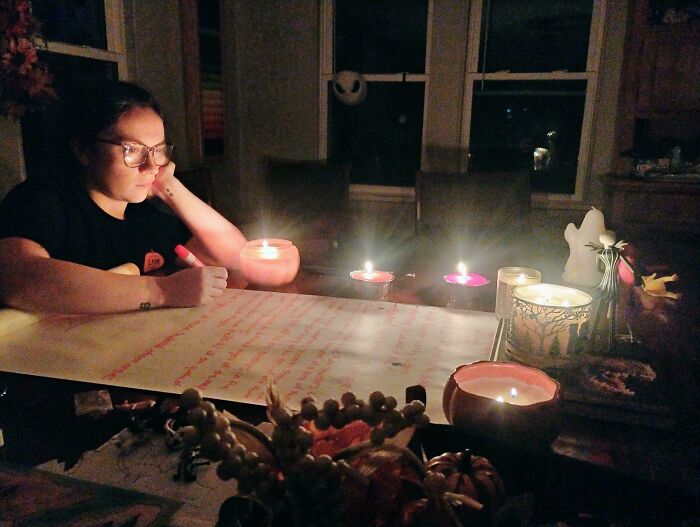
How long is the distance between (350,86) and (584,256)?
2.95 metres

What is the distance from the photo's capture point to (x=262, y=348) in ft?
2.83

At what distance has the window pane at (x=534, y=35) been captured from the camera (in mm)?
3875

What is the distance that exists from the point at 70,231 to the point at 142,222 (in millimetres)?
271

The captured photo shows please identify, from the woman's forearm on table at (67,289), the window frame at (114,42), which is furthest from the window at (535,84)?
the woman's forearm on table at (67,289)

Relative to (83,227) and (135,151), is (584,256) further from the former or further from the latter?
(83,227)

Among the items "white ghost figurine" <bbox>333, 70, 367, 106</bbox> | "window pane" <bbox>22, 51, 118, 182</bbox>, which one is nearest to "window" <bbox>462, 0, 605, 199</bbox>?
"white ghost figurine" <bbox>333, 70, 367, 106</bbox>

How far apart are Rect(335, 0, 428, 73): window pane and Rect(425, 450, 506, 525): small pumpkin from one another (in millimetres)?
3957

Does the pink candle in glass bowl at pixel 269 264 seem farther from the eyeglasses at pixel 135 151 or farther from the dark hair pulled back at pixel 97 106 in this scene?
the dark hair pulled back at pixel 97 106

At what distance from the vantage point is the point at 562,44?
12.9 feet

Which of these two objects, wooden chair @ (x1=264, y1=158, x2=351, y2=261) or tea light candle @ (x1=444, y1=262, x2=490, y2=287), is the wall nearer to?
wooden chair @ (x1=264, y1=158, x2=351, y2=261)

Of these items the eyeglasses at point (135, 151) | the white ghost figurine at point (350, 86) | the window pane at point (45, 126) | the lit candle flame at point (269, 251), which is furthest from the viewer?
the white ghost figurine at point (350, 86)

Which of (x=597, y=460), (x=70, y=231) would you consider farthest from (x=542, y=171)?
(x=597, y=460)

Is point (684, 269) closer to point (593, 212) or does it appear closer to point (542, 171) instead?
point (593, 212)

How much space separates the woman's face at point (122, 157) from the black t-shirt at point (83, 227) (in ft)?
0.32
